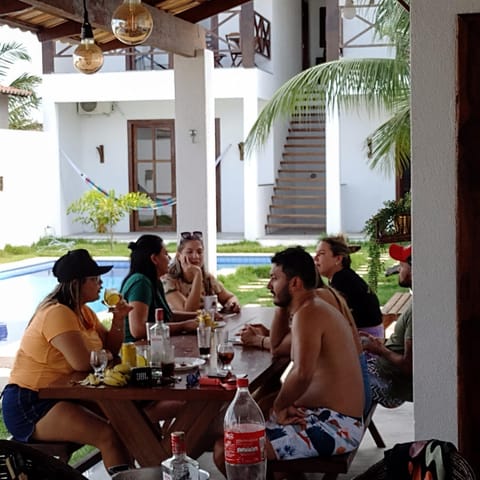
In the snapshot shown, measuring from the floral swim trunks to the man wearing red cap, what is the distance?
0.94 metres

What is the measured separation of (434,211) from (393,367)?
4.51 ft

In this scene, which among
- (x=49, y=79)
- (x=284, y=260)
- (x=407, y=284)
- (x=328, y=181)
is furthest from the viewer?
(x=49, y=79)

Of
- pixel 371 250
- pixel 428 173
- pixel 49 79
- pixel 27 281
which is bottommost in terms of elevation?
pixel 27 281

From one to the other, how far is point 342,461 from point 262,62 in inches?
541

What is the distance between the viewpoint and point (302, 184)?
17594 millimetres

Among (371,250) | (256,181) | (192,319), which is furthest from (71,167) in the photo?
(192,319)

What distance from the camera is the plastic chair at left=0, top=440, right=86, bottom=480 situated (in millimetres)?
2774

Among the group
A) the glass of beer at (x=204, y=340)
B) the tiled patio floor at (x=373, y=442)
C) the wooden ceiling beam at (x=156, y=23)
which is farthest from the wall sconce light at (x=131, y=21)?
the tiled patio floor at (x=373, y=442)

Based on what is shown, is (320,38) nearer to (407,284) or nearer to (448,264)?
(407,284)

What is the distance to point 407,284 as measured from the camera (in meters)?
5.05

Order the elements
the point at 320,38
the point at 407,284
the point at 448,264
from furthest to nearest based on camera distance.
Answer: the point at 320,38 → the point at 407,284 → the point at 448,264

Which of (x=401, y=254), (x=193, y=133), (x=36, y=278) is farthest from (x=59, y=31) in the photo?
(x=36, y=278)

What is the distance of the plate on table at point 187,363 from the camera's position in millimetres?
4117

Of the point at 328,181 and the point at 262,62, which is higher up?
the point at 262,62
